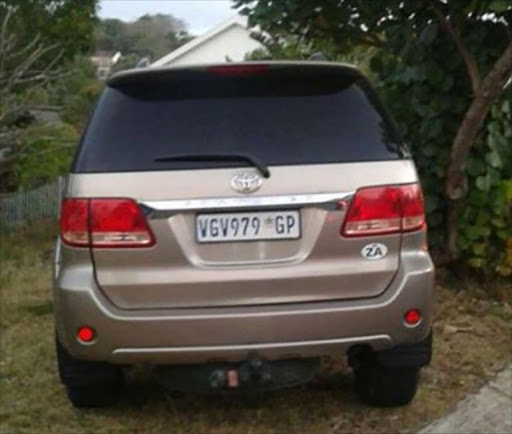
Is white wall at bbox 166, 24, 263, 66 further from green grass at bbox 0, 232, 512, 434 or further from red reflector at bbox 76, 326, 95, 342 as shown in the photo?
red reflector at bbox 76, 326, 95, 342

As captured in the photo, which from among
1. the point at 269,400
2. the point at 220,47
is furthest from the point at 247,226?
the point at 220,47

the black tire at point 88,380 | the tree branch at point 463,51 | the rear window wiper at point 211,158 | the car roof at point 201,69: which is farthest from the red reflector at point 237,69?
the tree branch at point 463,51

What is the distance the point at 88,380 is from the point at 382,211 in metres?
1.61

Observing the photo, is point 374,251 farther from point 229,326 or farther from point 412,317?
point 229,326

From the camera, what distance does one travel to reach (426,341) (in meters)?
3.90

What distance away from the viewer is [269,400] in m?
4.41

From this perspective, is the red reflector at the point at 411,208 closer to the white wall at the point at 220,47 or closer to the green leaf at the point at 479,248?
the green leaf at the point at 479,248

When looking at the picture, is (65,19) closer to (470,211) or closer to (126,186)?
(470,211)

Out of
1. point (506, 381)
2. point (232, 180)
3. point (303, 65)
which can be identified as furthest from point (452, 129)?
point (232, 180)

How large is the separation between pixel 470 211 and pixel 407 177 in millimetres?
2700

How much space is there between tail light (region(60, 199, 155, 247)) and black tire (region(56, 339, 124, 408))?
2.04 ft

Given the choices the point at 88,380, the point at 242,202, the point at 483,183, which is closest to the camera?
the point at 242,202

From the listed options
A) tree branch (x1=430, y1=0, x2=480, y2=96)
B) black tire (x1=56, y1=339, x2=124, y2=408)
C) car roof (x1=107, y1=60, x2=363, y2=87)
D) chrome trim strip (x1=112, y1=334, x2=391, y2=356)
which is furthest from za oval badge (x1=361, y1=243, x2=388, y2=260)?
tree branch (x1=430, y1=0, x2=480, y2=96)

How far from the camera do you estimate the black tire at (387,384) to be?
13.5 feet
